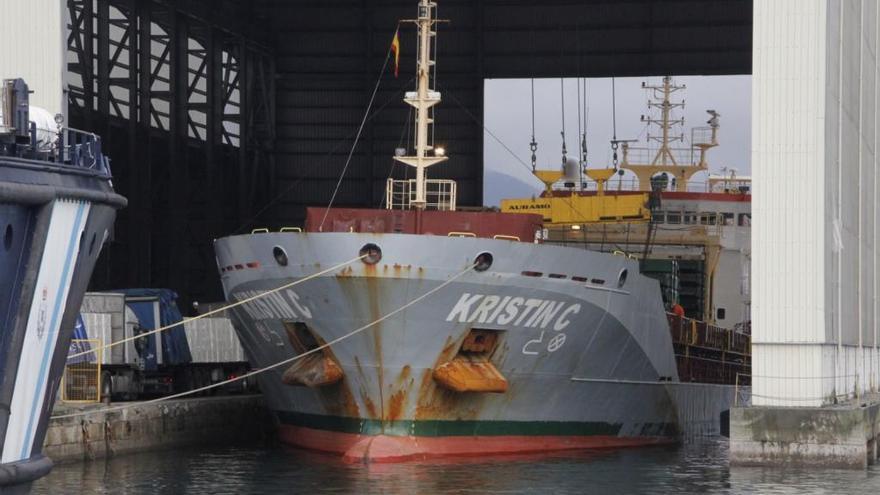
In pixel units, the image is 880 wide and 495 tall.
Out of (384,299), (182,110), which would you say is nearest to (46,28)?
(384,299)

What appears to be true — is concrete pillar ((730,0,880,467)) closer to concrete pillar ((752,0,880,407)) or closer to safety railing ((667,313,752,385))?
concrete pillar ((752,0,880,407))

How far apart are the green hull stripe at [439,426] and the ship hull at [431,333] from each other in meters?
0.03

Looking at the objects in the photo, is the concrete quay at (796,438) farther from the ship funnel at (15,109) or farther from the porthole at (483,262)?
the ship funnel at (15,109)

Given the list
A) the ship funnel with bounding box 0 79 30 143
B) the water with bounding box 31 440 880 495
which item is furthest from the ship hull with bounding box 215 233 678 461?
the ship funnel with bounding box 0 79 30 143

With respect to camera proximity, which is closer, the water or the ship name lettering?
the water

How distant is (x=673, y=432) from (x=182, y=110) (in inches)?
809

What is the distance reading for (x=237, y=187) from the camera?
53312mm

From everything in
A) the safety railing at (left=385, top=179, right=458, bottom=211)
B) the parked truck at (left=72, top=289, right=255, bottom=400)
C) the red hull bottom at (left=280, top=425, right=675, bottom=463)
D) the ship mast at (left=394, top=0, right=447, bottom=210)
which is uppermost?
the ship mast at (left=394, top=0, right=447, bottom=210)

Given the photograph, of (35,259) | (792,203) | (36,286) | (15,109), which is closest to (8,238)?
(35,259)

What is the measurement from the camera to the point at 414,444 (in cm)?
2817

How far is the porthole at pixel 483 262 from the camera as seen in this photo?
91.5 ft

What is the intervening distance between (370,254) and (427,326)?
5.35 ft

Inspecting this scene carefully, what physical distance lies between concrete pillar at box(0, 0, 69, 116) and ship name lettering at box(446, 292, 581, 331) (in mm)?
8221

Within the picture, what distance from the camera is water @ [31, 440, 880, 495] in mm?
24250
